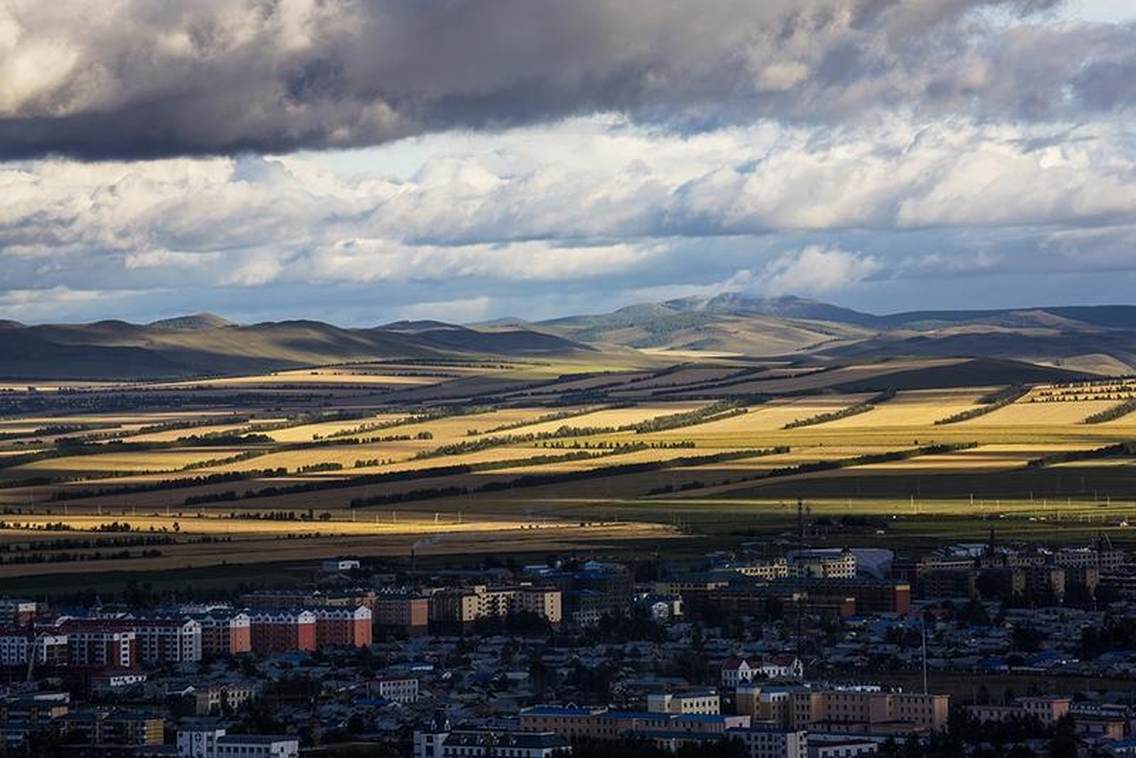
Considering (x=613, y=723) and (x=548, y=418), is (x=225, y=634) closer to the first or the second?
(x=613, y=723)

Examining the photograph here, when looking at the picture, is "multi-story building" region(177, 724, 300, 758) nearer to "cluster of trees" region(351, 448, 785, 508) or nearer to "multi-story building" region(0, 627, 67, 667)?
"multi-story building" region(0, 627, 67, 667)

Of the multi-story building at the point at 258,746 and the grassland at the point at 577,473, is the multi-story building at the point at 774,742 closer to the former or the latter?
the multi-story building at the point at 258,746

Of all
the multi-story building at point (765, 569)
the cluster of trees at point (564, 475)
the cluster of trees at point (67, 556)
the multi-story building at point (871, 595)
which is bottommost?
the multi-story building at point (871, 595)

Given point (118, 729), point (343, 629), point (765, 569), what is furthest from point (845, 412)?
point (118, 729)

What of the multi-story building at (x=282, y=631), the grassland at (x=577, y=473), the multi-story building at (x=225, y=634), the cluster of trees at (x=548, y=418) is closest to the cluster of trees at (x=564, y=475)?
the grassland at (x=577, y=473)

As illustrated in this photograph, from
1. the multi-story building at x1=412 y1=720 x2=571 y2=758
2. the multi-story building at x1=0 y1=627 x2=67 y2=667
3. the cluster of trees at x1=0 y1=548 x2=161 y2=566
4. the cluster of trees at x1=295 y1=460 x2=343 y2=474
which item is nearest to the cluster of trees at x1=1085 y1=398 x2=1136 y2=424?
the cluster of trees at x1=295 y1=460 x2=343 y2=474

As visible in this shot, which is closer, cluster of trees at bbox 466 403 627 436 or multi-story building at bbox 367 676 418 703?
multi-story building at bbox 367 676 418 703

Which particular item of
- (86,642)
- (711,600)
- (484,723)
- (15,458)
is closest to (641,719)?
(484,723)
